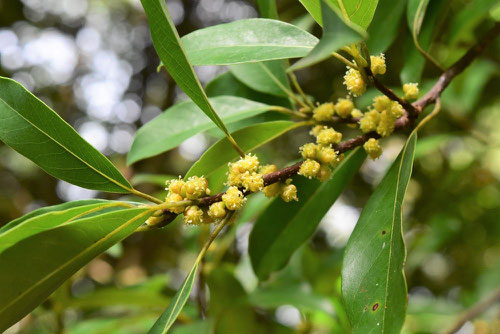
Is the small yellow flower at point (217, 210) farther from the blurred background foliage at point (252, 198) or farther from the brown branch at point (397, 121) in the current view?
the blurred background foliage at point (252, 198)

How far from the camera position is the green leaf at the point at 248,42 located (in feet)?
2.62

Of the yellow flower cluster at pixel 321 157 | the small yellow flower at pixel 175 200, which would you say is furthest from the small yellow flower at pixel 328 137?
the small yellow flower at pixel 175 200

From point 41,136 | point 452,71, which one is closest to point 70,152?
point 41,136

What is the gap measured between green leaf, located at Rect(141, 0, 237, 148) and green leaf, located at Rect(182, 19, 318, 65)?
0.06 m

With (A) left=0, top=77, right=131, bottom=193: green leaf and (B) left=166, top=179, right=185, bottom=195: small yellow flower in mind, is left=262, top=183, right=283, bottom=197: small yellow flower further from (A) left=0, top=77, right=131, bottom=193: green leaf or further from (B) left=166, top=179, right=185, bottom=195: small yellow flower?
(A) left=0, top=77, right=131, bottom=193: green leaf

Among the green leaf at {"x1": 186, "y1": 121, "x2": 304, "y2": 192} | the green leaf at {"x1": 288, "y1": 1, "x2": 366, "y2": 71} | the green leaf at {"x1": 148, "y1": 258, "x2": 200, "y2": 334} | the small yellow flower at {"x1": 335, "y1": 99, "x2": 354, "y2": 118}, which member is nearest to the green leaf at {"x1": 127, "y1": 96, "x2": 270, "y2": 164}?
the green leaf at {"x1": 186, "y1": 121, "x2": 304, "y2": 192}

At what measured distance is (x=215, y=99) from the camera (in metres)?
1.12

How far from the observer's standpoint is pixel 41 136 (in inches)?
30.7

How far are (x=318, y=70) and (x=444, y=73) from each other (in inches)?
73.7

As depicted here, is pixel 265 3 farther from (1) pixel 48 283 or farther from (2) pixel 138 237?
(2) pixel 138 237

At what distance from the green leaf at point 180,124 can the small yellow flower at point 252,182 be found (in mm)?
260

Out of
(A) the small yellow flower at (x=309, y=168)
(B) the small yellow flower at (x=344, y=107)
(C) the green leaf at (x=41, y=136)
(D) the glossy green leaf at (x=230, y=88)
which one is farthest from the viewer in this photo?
(D) the glossy green leaf at (x=230, y=88)

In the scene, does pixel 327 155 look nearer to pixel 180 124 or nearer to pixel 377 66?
pixel 377 66

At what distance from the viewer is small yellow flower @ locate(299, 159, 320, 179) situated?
873mm
